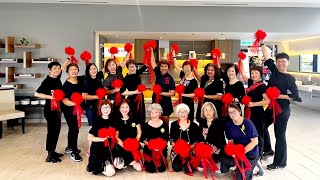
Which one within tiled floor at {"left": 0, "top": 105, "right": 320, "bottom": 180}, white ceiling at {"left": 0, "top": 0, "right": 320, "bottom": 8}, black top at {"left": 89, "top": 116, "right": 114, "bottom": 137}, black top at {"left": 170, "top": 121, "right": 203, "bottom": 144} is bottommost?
tiled floor at {"left": 0, "top": 105, "right": 320, "bottom": 180}

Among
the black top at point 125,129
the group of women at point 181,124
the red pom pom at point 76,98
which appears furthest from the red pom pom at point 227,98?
the red pom pom at point 76,98

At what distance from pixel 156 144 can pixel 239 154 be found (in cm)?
95

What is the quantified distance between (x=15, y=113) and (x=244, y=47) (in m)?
7.42

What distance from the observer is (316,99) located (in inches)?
339

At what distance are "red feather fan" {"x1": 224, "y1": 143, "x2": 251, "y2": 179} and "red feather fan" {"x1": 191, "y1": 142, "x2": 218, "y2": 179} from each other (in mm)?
208

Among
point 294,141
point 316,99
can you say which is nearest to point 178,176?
point 294,141

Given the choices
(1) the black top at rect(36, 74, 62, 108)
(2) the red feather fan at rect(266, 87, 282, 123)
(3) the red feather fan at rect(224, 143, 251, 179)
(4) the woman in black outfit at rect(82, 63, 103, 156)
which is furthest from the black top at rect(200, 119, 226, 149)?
(1) the black top at rect(36, 74, 62, 108)

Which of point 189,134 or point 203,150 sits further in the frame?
point 189,134

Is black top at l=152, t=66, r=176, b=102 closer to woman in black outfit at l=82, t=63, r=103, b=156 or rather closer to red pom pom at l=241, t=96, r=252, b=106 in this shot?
woman in black outfit at l=82, t=63, r=103, b=156

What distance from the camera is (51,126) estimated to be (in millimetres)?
3891

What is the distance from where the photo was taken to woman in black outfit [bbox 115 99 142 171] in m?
3.57

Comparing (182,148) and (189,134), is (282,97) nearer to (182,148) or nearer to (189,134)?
(189,134)

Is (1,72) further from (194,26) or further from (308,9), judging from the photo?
(308,9)

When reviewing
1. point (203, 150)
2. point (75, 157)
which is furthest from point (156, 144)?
point (75, 157)
